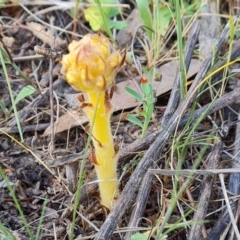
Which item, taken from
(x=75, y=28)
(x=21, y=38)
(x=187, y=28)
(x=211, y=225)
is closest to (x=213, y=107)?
(x=211, y=225)

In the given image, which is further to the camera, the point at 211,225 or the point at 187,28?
the point at 187,28

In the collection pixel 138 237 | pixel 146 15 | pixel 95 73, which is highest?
pixel 95 73

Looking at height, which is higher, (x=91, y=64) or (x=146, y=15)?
(x=91, y=64)

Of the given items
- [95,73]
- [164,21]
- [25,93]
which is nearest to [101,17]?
[164,21]

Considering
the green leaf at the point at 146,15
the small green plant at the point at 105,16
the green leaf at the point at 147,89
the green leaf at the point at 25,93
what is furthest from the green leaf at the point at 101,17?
the green leaf at the point at 147,89

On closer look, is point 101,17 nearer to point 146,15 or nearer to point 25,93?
point 146,15

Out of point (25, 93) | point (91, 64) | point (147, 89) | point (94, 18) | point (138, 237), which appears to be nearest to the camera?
point (91, 64)

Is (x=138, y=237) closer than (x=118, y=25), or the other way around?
(x=138, y=237)

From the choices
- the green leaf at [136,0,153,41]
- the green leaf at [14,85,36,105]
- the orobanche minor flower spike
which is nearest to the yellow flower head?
the orobanche minor flower spike

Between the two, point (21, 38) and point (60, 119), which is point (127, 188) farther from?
point (21, 38)
